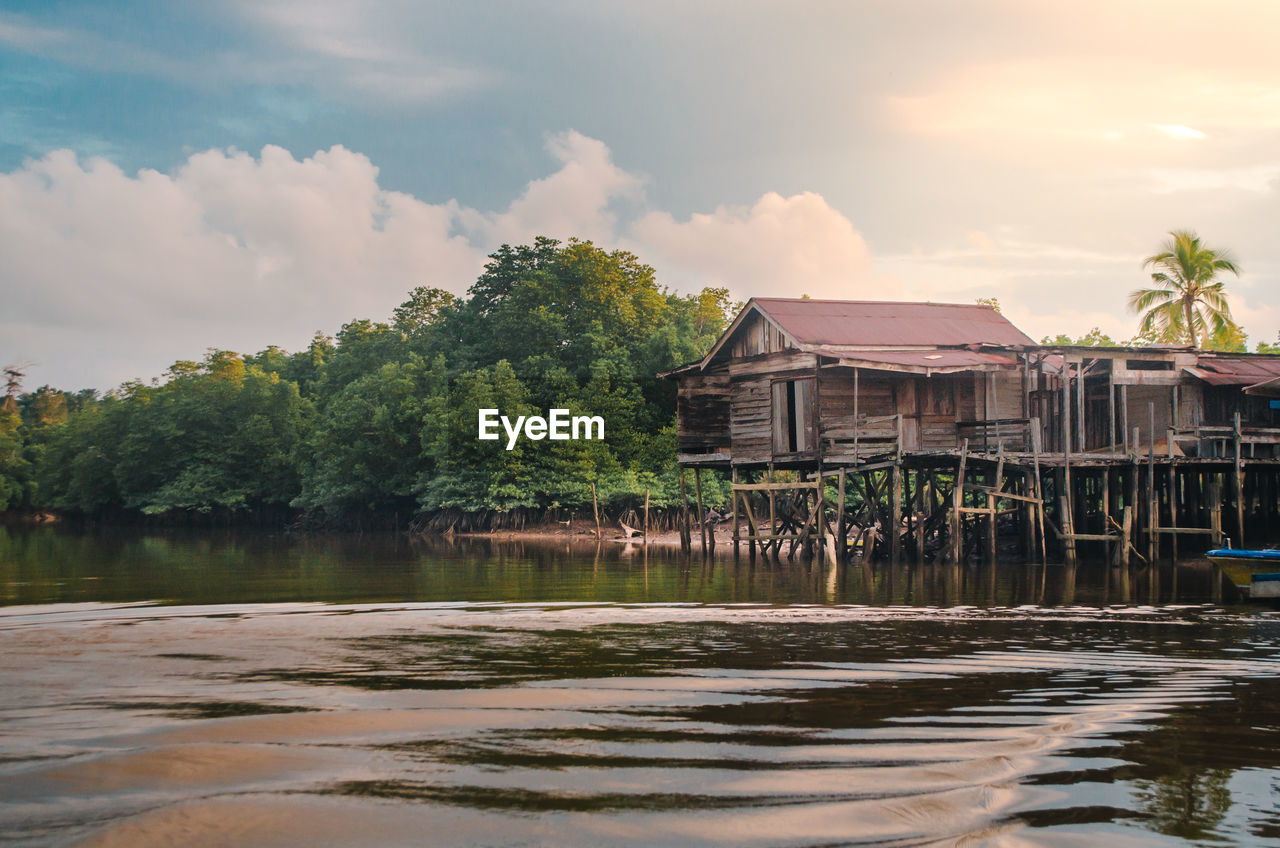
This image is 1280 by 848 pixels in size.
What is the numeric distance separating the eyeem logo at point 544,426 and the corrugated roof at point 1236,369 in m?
22.6

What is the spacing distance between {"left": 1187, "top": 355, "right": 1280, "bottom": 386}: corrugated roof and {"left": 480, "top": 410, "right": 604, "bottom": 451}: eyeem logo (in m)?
22.6

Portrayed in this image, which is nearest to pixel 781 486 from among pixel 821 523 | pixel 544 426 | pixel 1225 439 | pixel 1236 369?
pixel 821 523

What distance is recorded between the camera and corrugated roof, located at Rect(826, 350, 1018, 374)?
934 inches

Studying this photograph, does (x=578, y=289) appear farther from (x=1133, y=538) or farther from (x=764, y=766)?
(x=764, y=766)

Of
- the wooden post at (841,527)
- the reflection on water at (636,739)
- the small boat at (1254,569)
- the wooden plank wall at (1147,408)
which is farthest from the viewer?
the wooden plank wall at (1147,408)

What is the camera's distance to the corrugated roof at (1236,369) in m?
26.1

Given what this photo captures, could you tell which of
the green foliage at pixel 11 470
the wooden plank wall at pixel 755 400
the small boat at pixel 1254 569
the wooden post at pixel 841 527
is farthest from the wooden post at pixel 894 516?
the green foliage at pixel 11 470

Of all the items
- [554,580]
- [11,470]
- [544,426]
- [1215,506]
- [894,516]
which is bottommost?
[554,580]

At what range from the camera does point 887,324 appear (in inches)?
1112

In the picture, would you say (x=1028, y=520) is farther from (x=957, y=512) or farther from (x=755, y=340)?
(x=755, y=340)

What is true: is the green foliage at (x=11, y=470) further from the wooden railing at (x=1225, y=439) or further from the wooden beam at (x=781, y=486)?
the wooden railing at (x=1225, y=439)

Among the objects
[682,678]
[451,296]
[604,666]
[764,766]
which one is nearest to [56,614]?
[604,666]

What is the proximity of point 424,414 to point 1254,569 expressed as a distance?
38.2 meters

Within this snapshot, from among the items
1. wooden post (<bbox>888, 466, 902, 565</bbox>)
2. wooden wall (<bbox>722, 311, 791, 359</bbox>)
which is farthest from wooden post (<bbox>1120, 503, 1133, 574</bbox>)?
wooden wall (<bbox>722, 311, 791, 359</bbox>)
